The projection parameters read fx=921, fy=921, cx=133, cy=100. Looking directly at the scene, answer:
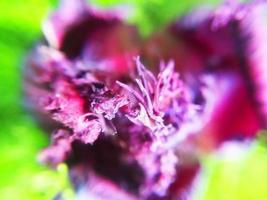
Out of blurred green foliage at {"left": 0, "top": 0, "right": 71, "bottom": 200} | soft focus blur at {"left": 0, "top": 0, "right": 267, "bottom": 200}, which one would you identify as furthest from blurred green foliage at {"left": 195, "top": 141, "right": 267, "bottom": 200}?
blurred green foliage at {"left": 0, "top": 0, "right": 71, "bottom": 200}

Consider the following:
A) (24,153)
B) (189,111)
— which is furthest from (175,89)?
(24,153)

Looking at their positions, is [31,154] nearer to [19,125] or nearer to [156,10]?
[19,125]

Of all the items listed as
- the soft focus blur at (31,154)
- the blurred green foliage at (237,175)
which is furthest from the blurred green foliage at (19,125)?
the blurred green foliage at (237,175)

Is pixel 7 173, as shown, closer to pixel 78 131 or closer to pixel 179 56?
pixel 78 131

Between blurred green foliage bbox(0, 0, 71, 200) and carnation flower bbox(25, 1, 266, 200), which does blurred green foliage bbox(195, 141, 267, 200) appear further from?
blurred green foliage bbox(0, 0, 71, 200)

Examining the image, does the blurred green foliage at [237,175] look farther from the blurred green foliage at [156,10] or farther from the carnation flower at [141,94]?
the blurred green foliage at [156,10]

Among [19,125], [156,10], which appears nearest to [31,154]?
[19,125]
